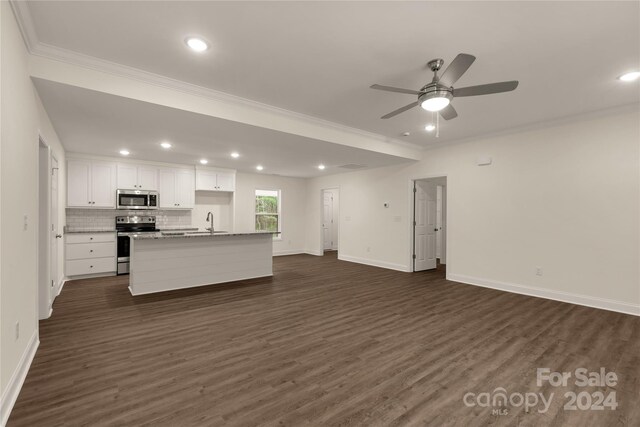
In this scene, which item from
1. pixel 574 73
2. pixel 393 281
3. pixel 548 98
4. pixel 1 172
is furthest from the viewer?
pixel 393 281

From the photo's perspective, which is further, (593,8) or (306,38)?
(306,38)

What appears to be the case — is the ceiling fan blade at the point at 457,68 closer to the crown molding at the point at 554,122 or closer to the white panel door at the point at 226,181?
the crown molding at the point at 554,122

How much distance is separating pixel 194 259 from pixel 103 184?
290 cm

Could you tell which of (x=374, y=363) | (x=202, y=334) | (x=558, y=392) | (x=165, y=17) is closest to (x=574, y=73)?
(x=558, y=392)

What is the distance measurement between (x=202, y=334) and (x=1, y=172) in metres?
2.19

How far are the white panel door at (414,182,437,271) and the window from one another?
4348mm

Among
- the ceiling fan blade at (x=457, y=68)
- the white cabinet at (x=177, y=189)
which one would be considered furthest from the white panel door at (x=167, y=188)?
the ceiling fan blade at (x=457, y=68)

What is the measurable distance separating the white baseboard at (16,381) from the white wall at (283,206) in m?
5.70

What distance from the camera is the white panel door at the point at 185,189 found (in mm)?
7023

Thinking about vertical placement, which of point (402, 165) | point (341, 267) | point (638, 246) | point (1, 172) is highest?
point (402, 165)

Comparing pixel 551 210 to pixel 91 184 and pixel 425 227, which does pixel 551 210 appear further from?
pixel 91 184

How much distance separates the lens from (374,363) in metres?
2.58

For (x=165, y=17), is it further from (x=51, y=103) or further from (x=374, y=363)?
(x=374, y=363)

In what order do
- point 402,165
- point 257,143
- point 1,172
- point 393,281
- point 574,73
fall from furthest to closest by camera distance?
point 402,165 < point 393,281 < point 257,143 < point 574,73 < point 1,172
